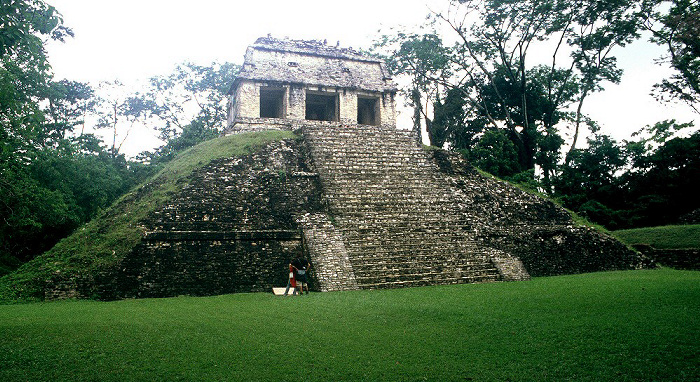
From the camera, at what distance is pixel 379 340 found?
463cm

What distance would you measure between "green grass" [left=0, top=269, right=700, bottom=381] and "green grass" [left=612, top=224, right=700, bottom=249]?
6677 mm

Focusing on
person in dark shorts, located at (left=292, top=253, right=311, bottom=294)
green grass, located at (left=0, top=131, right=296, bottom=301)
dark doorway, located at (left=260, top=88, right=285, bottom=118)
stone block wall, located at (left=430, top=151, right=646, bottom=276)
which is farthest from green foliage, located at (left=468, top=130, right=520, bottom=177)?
person in dark shorts, located at (left=292, top=253, right=311, bottom=294)

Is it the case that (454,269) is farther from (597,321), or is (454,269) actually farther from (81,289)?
(81,289)

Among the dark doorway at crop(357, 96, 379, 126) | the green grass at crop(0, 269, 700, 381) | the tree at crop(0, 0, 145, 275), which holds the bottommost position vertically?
the green grass at crop(0, 269, 700, 381)

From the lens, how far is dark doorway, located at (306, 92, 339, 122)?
17281mm

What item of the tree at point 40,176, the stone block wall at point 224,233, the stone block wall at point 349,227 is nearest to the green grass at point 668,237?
the stone block wall at point 349,227

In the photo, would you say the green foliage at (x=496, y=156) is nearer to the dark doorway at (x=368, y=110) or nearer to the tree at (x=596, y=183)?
the tree at (x=596, y=183)

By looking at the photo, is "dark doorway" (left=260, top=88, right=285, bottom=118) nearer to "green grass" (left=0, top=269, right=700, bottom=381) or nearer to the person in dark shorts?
the person in dark shorts

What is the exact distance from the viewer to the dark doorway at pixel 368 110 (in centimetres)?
1761

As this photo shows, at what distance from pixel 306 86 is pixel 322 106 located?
9.55 feet

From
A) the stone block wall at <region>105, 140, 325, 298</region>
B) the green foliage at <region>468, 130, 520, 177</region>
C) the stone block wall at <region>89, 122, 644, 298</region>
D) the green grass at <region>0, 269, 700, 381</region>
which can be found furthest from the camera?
the green foliage at <region>468, 130, 520, 177</region>

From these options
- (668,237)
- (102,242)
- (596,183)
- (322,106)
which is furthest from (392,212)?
(596,183)

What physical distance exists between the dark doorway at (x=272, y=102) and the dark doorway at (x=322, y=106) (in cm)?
109

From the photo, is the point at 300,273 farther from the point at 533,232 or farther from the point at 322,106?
the point at 322,106
